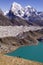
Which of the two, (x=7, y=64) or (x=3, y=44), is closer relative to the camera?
(x=7, y=64)

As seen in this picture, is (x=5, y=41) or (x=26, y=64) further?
(x=5, y=41)

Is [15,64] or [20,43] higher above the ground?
[15,64]

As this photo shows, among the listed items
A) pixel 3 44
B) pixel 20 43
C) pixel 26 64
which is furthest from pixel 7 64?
pixel 20 43

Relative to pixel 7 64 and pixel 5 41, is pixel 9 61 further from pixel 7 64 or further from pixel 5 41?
pixel 5 41

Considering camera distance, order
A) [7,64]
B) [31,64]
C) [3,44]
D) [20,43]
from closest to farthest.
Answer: [7,64] < [31,64] < [3,44] < [20,43]

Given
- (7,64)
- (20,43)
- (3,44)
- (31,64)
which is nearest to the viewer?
(7,64)

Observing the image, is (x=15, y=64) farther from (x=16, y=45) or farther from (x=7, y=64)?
(x=16, y=45)

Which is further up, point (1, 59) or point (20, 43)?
point (1, 59)

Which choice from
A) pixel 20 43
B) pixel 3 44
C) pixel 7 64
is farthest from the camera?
pixel 20 43

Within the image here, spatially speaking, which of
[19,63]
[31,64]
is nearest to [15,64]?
[19,63]
